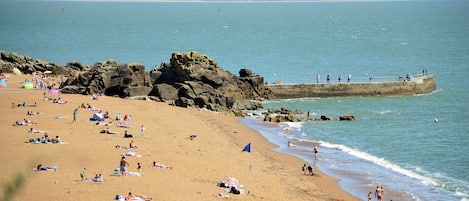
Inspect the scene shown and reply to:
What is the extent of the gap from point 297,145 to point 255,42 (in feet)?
262

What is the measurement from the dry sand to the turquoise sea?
208 centimetres

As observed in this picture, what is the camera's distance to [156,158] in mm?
30953

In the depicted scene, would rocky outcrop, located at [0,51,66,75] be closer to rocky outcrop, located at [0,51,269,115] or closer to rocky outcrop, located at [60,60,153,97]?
rocky outcrop, located at [0,51,269,115]

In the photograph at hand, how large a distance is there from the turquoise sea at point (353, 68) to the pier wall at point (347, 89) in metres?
0.98

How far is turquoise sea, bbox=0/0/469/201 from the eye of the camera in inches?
1347

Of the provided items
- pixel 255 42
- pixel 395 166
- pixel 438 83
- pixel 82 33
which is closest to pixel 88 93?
pixel 395 166

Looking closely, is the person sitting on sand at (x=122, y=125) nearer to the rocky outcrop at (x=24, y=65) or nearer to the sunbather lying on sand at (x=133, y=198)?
the sunbather lying on sand at (x=133, y=198)

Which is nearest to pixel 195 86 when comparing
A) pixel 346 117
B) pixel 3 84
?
pixel 346 117

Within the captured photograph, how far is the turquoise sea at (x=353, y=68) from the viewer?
3422 centimetres

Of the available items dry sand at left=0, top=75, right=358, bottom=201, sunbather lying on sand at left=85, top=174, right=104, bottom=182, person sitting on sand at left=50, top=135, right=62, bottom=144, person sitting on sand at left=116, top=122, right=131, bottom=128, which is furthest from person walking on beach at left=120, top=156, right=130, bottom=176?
person sitting on sand at left=116, top=122, right=131, bottom=128

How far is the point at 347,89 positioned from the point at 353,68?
23.2 meters

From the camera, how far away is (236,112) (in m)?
48.1

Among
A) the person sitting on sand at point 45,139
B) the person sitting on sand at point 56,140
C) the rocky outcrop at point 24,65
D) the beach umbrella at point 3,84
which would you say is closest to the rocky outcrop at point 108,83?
the beach umbrella at point 3,84

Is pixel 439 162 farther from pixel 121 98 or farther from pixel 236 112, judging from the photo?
pixel 121 98
